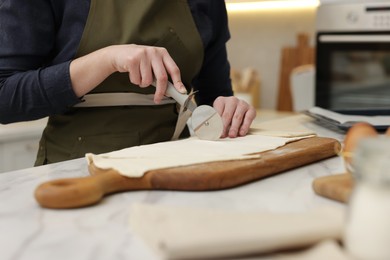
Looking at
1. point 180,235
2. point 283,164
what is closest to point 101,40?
point 283,164

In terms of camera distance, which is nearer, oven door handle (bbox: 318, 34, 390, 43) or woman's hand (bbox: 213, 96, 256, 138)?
woman's hand (bbox: 213, 96, 256, 138)

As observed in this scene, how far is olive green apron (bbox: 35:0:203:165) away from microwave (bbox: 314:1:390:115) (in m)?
1.09

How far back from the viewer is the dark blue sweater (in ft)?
3.13

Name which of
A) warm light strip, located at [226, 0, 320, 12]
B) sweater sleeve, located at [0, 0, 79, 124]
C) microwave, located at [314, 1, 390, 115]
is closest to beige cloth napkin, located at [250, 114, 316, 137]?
sweater sleeve, located at [0, 0, 79, 124]

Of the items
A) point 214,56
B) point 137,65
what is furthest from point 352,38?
point 137,65

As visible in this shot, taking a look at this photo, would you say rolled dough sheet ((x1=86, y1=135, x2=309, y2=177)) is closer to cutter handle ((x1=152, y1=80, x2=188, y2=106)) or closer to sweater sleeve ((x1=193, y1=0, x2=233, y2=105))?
cutter handle ((x1=152, y1=80, x2=188, y2=106))

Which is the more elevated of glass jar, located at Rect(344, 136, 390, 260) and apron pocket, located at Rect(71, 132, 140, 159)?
glass jar, located at Rect(344, 136, 390, 260)

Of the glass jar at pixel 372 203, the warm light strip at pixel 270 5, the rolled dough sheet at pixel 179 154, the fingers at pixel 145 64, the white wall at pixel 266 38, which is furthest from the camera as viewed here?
the white wall at pixel 266 38

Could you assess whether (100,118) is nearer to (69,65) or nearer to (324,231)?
(69,65)

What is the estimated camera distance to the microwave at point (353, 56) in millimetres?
2014

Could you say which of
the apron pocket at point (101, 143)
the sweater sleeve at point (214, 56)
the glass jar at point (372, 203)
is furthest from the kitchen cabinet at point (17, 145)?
the glass jar at point (372, 203)

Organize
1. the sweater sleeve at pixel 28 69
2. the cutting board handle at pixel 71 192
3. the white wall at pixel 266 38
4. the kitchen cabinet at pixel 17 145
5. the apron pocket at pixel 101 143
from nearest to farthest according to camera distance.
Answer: the cutting board handle at pixel 71 192
the sweater sleeve at pixel 28 69
the apron pocket at pixel 101 143
the kitchen cabinet at pixel 17 145
the white wall at pixel 266 38

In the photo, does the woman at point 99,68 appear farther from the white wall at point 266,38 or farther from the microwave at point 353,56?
the white wall at point 266,38

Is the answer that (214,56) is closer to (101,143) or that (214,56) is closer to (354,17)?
(101,143)
